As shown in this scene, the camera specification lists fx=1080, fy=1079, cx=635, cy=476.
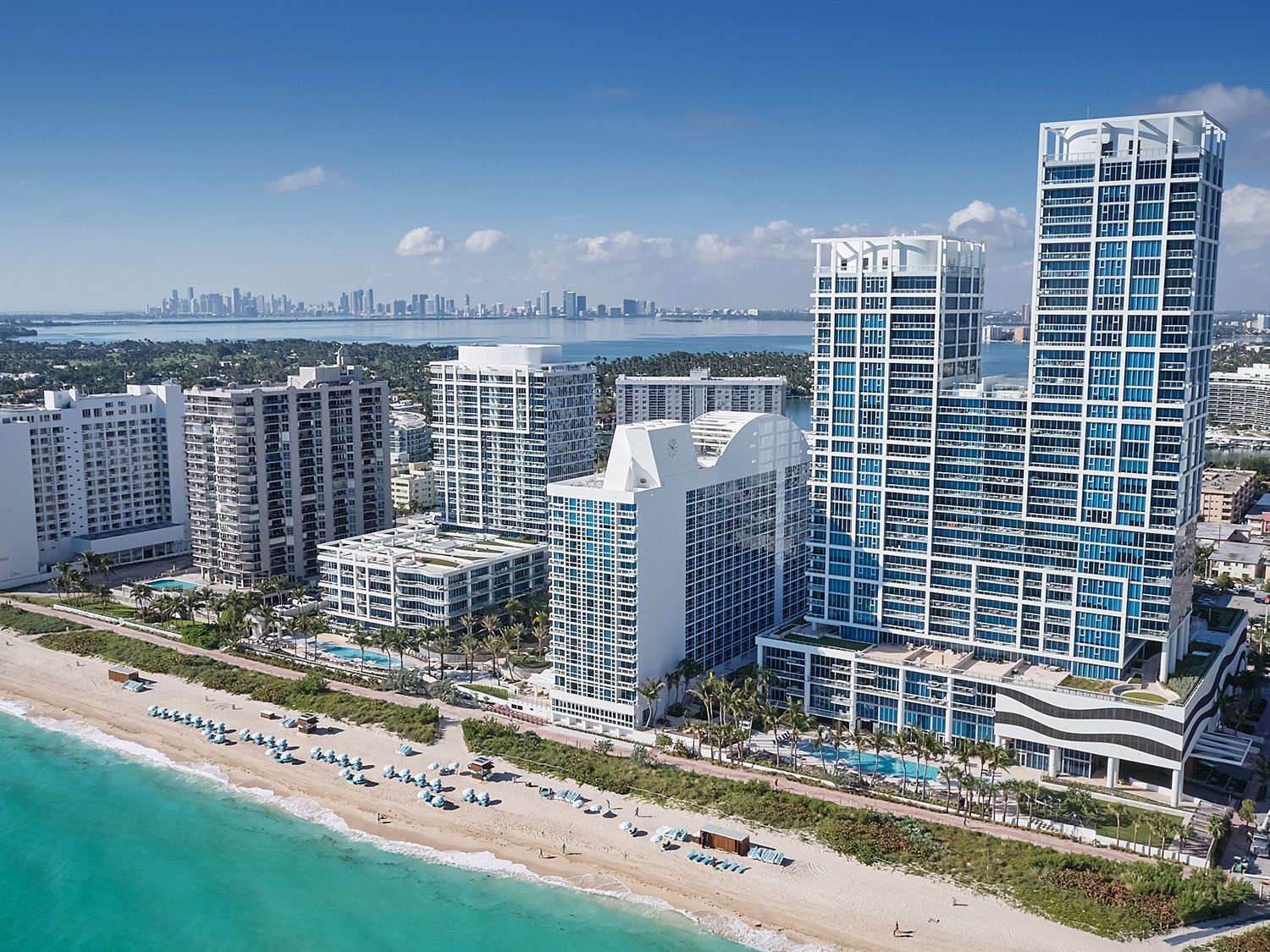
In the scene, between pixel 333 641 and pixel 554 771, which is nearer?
pixel 554 771

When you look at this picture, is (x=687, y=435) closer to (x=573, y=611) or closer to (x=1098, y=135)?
(x=573, y=611)

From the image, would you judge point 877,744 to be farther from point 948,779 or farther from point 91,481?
point 91,481

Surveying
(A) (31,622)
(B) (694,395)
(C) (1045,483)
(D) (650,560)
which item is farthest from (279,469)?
(B) (694,395)

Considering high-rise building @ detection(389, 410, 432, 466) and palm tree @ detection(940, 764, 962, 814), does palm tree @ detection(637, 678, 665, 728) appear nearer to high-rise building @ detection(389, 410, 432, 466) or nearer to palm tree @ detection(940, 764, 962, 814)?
palm tree @ detection(940, 764, 962, 814)

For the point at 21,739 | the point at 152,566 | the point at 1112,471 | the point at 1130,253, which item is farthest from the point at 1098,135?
the point at 152,566

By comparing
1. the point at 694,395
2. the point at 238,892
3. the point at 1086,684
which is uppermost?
the point at 694,395

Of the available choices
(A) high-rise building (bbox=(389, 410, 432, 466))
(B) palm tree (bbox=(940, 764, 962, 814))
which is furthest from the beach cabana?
(A) high-rise building (bbox=(389, 410, 432, 466))
